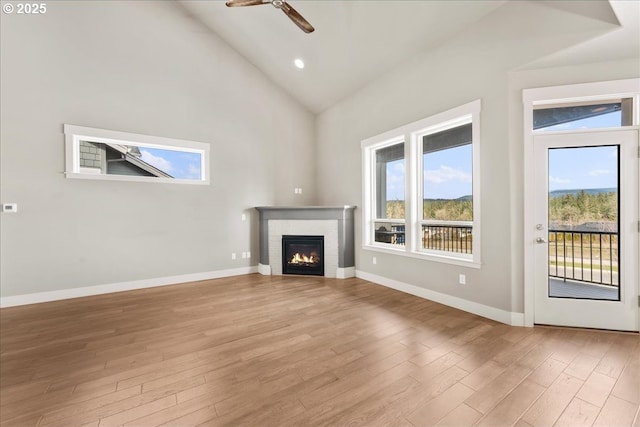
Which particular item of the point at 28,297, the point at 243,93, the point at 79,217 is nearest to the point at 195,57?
the point at 243,93

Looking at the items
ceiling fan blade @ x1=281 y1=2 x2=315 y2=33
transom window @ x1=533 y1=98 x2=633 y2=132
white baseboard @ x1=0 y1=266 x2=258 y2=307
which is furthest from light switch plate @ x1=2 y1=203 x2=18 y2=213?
transom window @ x1=533 y1=98 x2=633 y2=132

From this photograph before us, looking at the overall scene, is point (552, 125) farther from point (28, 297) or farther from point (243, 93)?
point (28, 297)

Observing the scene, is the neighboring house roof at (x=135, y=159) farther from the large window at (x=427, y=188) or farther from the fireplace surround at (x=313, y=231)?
the large window at (x=427, y=188)

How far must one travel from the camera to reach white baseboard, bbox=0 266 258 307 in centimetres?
379

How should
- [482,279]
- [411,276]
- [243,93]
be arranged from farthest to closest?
[243,93] → [411,276] → [482,279]

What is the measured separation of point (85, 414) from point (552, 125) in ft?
15.7

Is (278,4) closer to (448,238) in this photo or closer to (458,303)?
(448,238)

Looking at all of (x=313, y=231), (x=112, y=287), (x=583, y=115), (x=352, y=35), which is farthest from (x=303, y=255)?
(x=583, y=115)

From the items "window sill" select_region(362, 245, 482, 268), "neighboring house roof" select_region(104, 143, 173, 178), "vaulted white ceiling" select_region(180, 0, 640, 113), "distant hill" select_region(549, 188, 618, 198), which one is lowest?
"window sill" select_region(362, 245, 482, 268)

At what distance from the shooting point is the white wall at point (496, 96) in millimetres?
2746

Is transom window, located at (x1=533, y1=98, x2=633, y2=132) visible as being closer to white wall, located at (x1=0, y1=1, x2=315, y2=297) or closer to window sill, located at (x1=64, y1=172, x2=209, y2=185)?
white wall, located at (x1=0, y1=1, x2=315, y2=297)

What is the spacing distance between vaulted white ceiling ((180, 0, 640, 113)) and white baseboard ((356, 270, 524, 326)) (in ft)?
8.93

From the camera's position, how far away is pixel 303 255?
550cm

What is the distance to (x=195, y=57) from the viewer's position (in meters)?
5.08
